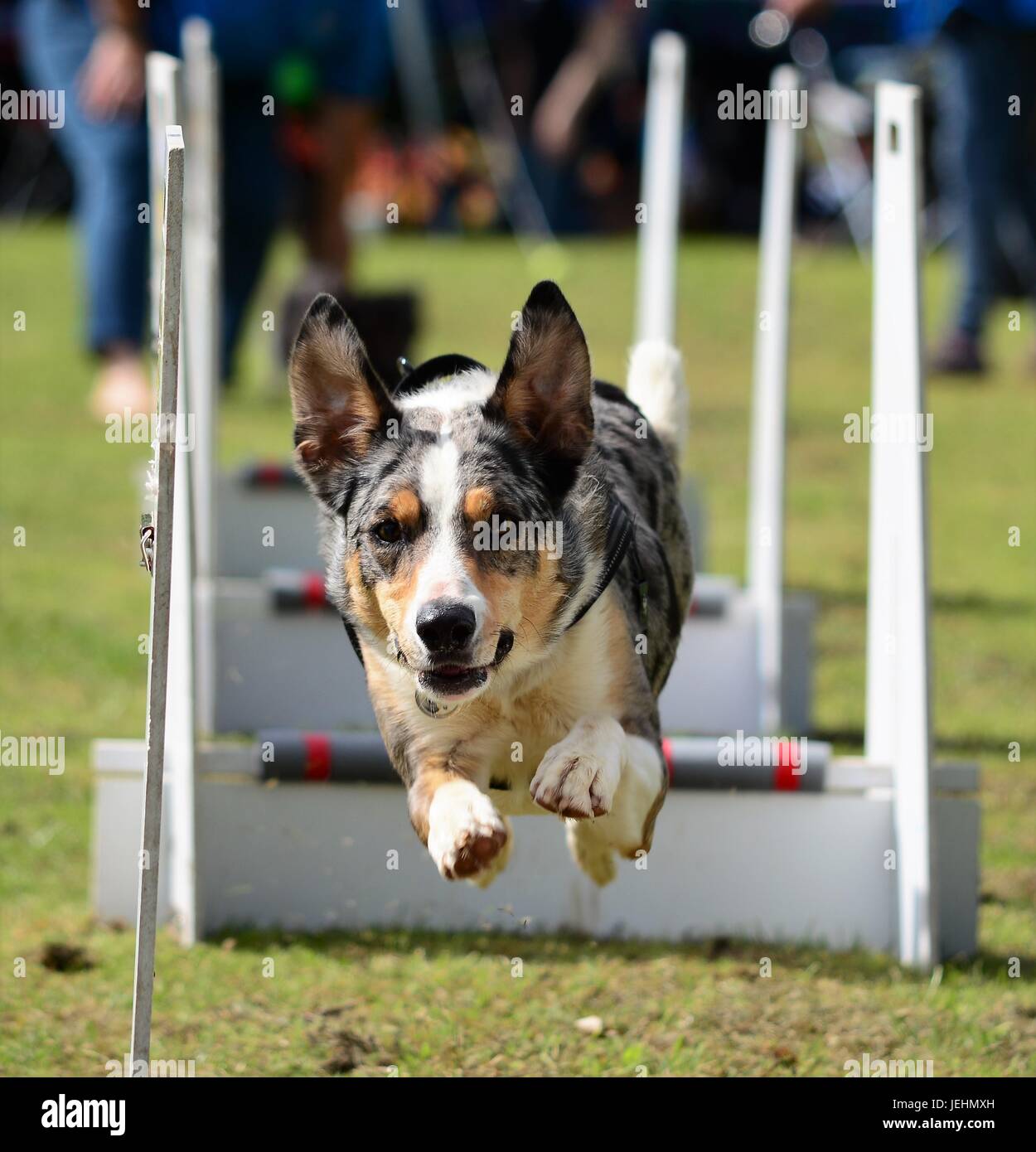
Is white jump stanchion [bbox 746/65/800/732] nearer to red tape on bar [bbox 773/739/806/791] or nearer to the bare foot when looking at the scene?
red tape on bar [bbox 773/739/806/791]

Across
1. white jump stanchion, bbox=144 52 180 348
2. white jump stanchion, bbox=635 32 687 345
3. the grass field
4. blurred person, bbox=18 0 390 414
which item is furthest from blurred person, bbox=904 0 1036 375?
white jump stanchion, bbox=144 52 180 348

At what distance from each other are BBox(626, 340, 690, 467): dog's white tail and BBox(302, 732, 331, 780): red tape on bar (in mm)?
1191

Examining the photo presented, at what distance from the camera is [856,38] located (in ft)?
64.7

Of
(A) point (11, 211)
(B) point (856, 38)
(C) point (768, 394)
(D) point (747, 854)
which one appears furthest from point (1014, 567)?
(A) point (11, 211)

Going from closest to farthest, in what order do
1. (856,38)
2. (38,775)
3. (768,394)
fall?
1. (38,775)
2. (768,394)
3. (856,38)

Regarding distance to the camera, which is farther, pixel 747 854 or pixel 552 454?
pixel 747 854

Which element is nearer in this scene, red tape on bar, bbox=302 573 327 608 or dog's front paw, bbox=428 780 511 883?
dog's front paw, bbox=428 780 511 883

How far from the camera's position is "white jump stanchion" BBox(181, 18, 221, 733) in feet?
18.5

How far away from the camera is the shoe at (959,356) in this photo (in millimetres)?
13125

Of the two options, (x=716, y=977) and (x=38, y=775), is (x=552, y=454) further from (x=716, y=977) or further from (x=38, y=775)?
(x=38, y=775)

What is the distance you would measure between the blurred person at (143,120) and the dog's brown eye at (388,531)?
6332mm

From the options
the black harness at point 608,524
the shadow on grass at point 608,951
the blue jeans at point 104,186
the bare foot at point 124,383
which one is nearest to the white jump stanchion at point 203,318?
the shadow on grass at point 608,951

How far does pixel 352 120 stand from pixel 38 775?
536 centimetres
